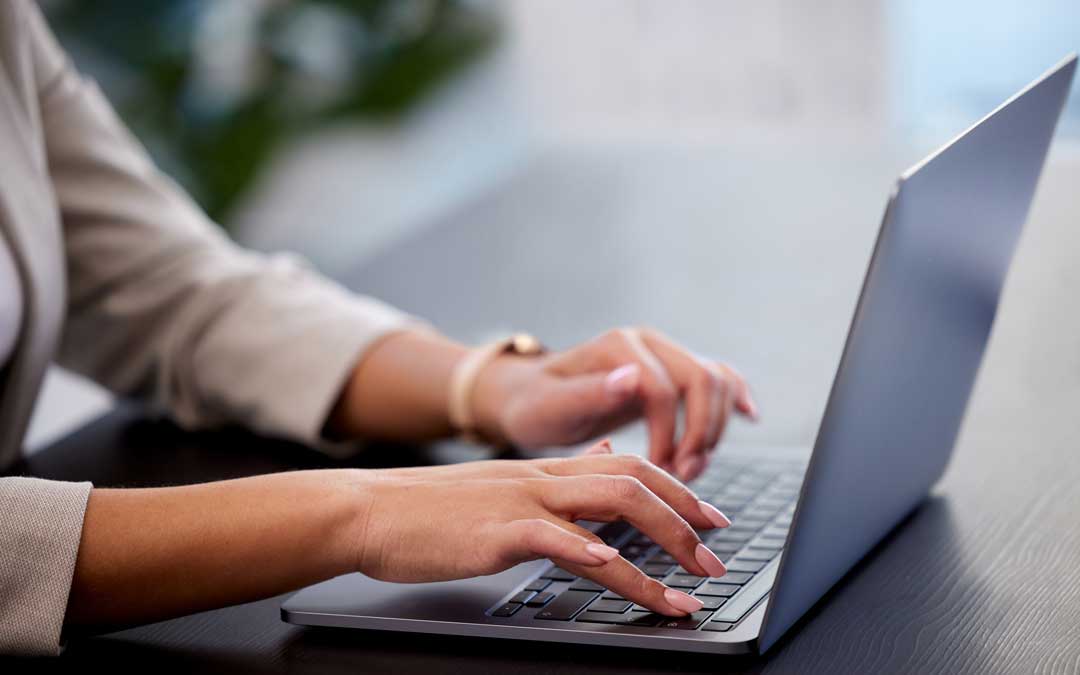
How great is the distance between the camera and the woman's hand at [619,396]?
0.87 m

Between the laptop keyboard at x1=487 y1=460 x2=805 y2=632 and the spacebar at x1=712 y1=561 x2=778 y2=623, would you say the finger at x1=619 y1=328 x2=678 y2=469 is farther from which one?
the spacebar at x1=712 y1=561 x2=778 y2=623

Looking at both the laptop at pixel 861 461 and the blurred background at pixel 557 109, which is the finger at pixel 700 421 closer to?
the laptop at pixel 861 461

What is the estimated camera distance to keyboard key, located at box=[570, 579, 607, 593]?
26.3 inches

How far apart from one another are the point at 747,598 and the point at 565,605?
0.09 meters

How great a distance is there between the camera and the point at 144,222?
1129 mm

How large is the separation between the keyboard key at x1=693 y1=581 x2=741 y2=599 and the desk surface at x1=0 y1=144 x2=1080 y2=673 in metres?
0.04

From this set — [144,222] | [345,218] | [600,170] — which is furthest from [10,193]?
[345,218]

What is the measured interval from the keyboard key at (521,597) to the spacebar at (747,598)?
10cm

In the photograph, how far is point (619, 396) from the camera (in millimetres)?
898

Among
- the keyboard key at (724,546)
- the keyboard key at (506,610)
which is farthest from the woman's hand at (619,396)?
the keyboard key at (506,610)

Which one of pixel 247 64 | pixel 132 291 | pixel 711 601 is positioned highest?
pixel 711 601

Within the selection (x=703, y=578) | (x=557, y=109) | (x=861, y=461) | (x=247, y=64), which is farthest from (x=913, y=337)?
(x=557, y=109)

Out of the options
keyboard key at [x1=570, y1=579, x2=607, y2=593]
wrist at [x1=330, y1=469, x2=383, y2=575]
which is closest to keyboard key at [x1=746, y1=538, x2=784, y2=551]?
keyboard key at [x1=570, y1=579, x2=607, y2=593]

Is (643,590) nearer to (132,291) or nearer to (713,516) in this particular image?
(713,516)
